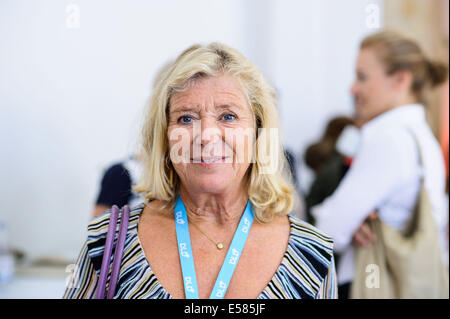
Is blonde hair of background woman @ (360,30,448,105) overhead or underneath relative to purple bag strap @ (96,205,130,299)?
overhead

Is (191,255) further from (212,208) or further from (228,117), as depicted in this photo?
(228,117)

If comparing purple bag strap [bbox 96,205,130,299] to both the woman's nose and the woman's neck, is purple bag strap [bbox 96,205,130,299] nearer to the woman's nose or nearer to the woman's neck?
the woman's neck

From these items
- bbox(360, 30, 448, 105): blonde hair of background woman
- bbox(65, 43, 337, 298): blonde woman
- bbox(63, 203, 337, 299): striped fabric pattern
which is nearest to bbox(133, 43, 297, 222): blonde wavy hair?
bbox(65, 43, 337, 298): blonde woman

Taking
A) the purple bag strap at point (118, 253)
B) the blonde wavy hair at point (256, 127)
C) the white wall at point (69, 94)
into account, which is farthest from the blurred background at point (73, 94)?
the purple bag strap at point (118, 253)

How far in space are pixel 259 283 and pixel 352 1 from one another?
8.04 feet

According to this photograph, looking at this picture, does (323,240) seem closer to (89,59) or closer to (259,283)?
(259,283)

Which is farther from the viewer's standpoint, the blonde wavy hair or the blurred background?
the blurred background

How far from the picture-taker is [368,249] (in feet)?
Answer: 5.84

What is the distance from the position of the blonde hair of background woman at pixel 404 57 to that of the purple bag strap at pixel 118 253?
1.33 meters

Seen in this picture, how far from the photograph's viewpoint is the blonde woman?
1186 mm

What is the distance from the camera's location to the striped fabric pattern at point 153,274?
1.18 meters

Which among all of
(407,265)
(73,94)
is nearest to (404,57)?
(407,265)

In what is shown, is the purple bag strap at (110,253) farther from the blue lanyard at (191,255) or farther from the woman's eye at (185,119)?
the woman's eye at (185,119)

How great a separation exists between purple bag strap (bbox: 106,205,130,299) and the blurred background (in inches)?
42.5
